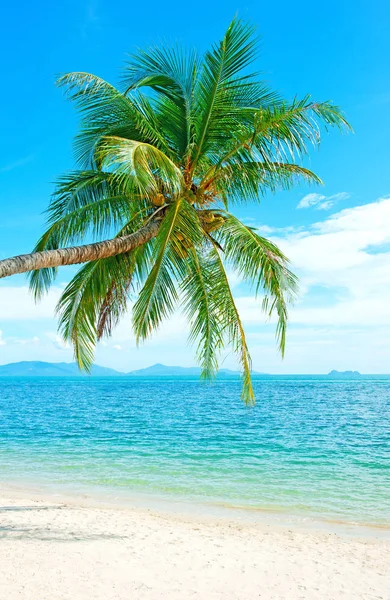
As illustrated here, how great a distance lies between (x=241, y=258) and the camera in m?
7.88

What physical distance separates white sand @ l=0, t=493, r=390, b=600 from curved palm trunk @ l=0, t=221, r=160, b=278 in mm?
3276

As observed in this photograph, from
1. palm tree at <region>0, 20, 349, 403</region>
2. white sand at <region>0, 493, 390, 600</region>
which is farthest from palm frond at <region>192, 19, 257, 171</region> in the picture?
white sand at <region>0, 493, 390, 600</region>

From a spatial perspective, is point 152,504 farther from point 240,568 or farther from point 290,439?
point 290,439

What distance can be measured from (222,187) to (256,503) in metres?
6.39

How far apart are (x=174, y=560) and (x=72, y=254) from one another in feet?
13.1

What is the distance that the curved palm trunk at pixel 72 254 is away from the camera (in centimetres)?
534

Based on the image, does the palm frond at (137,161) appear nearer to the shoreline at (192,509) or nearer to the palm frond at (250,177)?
the palm frond at (250,177)

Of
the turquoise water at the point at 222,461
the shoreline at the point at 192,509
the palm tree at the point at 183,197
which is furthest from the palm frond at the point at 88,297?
the turquoise water at the point at 222,461

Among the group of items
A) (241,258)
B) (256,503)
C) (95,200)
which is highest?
(95,200)

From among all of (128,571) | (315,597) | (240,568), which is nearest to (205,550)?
(240,568)

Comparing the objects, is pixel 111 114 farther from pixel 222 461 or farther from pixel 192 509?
pixel 222 461

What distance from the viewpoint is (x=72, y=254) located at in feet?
20.1

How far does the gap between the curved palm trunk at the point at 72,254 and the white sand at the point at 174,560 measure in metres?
3.28

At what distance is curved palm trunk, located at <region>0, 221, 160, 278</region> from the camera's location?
5.34 meters
